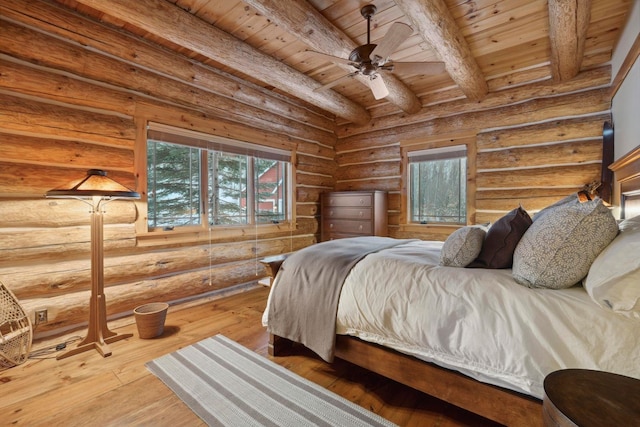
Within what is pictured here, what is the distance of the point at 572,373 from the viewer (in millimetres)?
833

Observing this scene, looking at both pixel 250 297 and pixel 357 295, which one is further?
pixel 250 297

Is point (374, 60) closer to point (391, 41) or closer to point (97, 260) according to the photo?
point (391, 41)

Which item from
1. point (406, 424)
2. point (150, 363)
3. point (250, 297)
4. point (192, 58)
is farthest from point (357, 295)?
point (192, 58)

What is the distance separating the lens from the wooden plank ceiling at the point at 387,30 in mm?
2273

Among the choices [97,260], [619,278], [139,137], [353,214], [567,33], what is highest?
[567,33]

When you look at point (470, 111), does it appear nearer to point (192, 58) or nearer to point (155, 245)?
point (192, 58)

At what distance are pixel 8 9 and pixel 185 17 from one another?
1244mm

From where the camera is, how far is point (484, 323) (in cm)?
129

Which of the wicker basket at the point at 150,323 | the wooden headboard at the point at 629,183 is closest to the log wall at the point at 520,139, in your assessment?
the wooden headboard at the point at 629,183

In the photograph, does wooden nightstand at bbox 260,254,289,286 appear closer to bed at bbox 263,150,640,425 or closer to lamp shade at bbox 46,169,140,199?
bed at bbox 263,150,640,425

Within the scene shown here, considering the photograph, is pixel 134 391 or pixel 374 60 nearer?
pixel 134 391

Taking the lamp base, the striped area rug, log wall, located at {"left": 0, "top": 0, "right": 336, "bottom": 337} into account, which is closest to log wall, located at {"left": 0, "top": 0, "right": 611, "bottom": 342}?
log wall, located at {"left": 0, "top": 0, "right": 336, "bottom": 337}

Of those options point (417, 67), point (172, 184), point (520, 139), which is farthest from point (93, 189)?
point (520, 139)

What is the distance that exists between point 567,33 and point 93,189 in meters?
4.04
